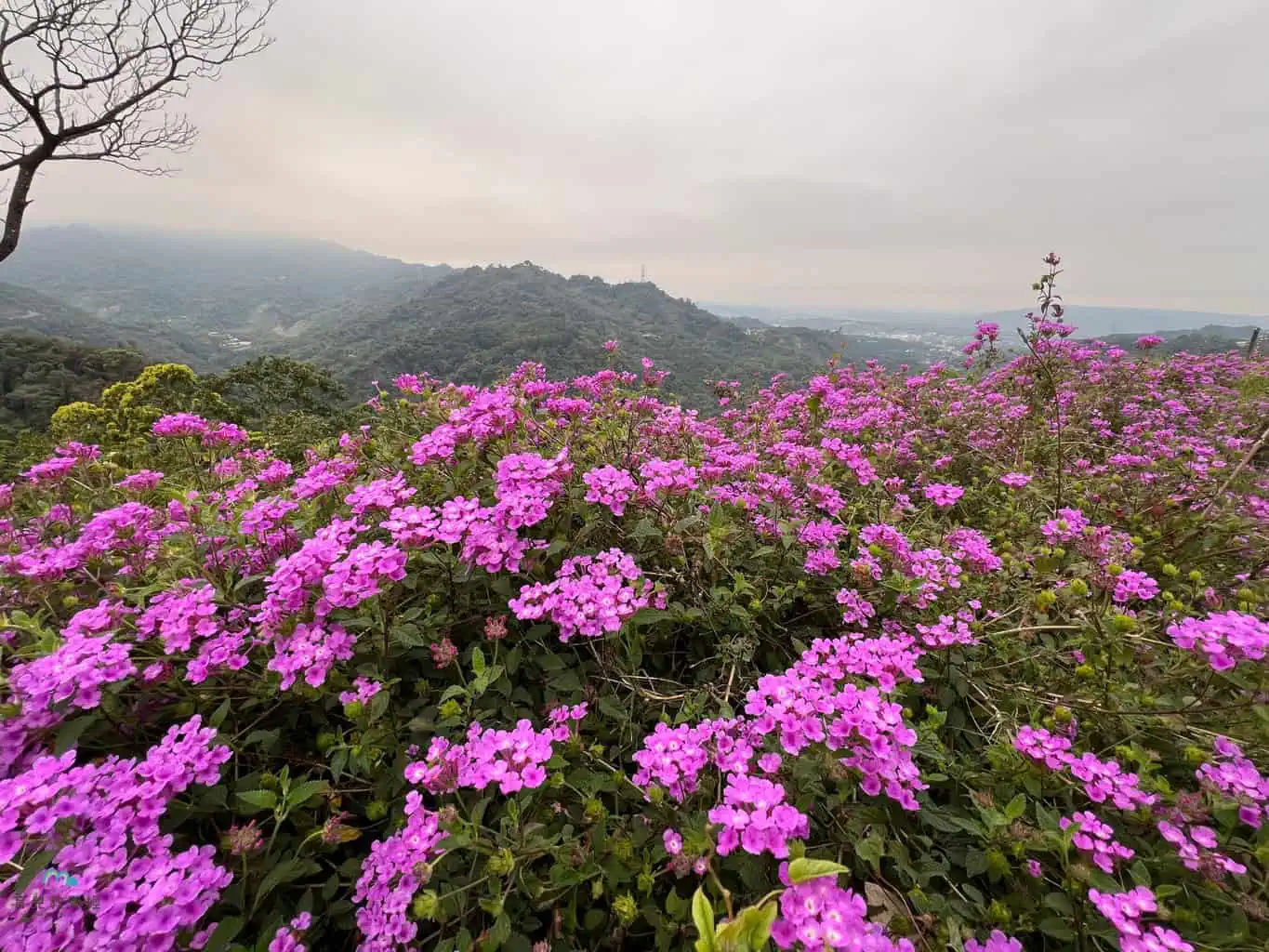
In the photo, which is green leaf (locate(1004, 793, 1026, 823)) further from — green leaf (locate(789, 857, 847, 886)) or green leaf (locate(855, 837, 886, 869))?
green leaf (locate(789, 857, 847, 886))

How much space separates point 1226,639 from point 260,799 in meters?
3.02

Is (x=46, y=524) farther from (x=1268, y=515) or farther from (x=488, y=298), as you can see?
(x=488, y=298)

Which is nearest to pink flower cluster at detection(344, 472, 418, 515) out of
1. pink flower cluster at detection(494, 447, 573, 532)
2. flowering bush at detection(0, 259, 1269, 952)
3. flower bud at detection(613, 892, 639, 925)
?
flowering bush at detection(0, 259, 1269, 952)

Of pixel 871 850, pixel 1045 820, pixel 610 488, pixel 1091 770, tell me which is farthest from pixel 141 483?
pixel 1091 770

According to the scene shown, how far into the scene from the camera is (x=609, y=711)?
6.15 ft

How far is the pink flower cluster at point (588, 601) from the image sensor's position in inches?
71.4

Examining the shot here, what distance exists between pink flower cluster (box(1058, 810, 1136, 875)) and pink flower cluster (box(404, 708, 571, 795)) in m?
1.44

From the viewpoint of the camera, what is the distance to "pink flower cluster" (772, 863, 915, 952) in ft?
3.57

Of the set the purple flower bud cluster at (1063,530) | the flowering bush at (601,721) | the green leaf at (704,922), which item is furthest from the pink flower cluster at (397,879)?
the purple flower bud cluster at (1063,530)

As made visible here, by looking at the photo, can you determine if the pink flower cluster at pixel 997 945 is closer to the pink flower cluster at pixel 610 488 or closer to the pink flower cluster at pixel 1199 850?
the pink flower cluster at pixel 1199 850

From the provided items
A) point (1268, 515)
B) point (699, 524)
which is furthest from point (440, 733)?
point (1268, 515)

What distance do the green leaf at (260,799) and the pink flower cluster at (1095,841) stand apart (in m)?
2.18

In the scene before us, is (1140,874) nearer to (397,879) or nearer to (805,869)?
(805,869)

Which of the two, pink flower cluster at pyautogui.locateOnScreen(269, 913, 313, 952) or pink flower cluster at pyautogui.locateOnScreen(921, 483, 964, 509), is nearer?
pink flower cluster at pyautogui.locateOnScreen(269, 913, 313, 952)
